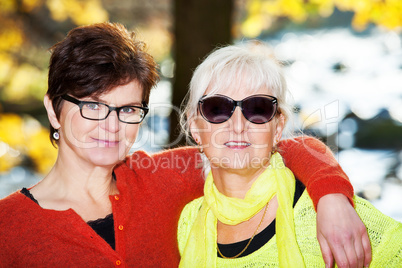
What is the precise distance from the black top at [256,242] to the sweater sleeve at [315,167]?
0.08 metres

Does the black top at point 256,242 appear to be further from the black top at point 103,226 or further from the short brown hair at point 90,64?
the short brown hair at point 90,64

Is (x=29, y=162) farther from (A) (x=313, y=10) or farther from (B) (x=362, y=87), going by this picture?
(B) (x=362, y=87)

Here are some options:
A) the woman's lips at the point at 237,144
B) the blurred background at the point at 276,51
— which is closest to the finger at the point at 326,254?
the woman's lips at the point at 237,144

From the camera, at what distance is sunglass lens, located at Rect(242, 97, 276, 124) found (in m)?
2.25

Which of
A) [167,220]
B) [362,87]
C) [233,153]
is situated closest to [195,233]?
[167,220]

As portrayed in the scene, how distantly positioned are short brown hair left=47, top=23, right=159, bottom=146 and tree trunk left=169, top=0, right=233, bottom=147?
1868 mm

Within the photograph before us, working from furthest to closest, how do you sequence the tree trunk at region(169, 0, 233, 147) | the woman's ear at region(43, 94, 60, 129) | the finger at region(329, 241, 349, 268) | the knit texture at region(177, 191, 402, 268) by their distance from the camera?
the tree trunk at region(169, 0, 233, 147) → the woman's ear at region(43, 94, 60, 129) → the knit texture at region(177, 191, 402, 268) → the finger at region(329, 241, 349, 268)

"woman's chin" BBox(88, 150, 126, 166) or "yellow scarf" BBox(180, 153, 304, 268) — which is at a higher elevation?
"woman's chin" BBox(88, 150, 126, 166)

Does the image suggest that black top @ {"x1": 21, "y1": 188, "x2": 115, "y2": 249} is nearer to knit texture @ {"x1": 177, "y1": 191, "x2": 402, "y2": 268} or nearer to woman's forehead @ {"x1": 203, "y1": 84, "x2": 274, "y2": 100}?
knit texture @ {"x1": 177, "y1": 191, "x2": 402, "y2": 268}

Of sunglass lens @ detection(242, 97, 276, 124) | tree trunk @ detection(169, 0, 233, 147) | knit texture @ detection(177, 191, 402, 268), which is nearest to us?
knit texture @ detection(177, 191, 402, 268)

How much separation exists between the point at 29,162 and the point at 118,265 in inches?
291

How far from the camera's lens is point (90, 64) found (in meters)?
2.27

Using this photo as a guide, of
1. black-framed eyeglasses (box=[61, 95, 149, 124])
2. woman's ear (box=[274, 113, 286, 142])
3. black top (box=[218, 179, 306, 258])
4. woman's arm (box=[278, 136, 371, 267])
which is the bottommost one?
black top (box=[218, 179, 306, 258])

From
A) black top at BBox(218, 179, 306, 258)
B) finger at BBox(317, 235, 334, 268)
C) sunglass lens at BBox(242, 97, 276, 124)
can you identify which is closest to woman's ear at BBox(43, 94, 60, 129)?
sunglass lens at BBox(242, 97, 276, 124)
